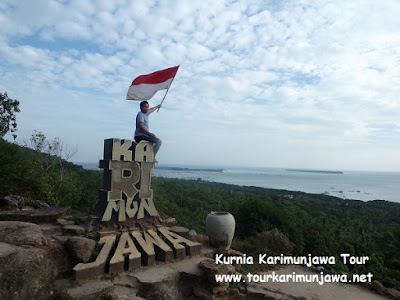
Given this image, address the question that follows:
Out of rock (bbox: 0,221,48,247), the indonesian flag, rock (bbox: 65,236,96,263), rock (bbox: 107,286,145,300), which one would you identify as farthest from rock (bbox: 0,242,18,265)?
the indonesian flag

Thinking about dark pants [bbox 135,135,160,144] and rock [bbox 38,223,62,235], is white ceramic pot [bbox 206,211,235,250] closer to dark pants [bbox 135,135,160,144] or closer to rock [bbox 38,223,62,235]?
dark pants [bbox 135,135,160,144]

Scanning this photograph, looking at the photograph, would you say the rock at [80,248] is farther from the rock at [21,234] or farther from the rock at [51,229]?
the rock at [51,229]

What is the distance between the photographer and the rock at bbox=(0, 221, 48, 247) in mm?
4926

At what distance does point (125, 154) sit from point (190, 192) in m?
32.5

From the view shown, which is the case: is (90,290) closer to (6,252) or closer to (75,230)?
(6,252)

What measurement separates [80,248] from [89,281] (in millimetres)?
759

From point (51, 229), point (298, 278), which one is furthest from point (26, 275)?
point (298, 278)

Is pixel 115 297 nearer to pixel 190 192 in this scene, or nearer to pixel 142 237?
pixel 142 237

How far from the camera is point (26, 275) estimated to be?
4.22 m

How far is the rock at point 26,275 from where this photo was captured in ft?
13.2

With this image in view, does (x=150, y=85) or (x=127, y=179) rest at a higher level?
(x=150, y=85)

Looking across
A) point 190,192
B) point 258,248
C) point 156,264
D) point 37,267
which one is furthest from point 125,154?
point 190,192

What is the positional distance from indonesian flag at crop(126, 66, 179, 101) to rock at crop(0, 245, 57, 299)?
4.64 metres

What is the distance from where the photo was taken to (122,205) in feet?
23.1
